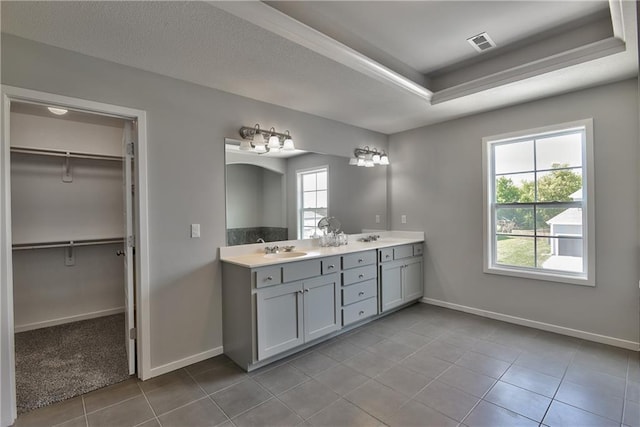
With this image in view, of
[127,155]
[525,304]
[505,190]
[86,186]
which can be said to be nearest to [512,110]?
[505,190]

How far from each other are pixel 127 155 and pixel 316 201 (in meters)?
1.99

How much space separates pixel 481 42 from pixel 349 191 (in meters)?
2.14

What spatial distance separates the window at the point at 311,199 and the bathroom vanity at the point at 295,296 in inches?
8.5

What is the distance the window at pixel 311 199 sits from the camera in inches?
142

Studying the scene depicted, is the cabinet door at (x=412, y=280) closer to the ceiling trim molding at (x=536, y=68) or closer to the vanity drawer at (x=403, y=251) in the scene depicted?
the vanity drawer at (x=403, y=251)

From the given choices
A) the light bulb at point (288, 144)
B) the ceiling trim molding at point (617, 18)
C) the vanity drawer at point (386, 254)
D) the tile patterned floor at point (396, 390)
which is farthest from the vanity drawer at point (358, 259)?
the ceiling trim molding at point (617, 18)

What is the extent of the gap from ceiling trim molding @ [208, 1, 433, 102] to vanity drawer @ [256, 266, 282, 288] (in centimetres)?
172

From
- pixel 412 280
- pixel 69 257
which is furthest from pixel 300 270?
pixel 69 257

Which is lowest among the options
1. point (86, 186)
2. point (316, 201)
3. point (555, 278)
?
point (555, 278)

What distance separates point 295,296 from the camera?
273 cm

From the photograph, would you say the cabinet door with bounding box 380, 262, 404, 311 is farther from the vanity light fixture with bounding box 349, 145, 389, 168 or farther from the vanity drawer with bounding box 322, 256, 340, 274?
the vanity light fixture with bounding box 349, 145, 389, 168

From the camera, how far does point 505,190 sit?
3600mm

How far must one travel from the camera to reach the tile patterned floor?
1.92 m

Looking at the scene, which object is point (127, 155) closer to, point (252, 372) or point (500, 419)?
point (252, 372)
